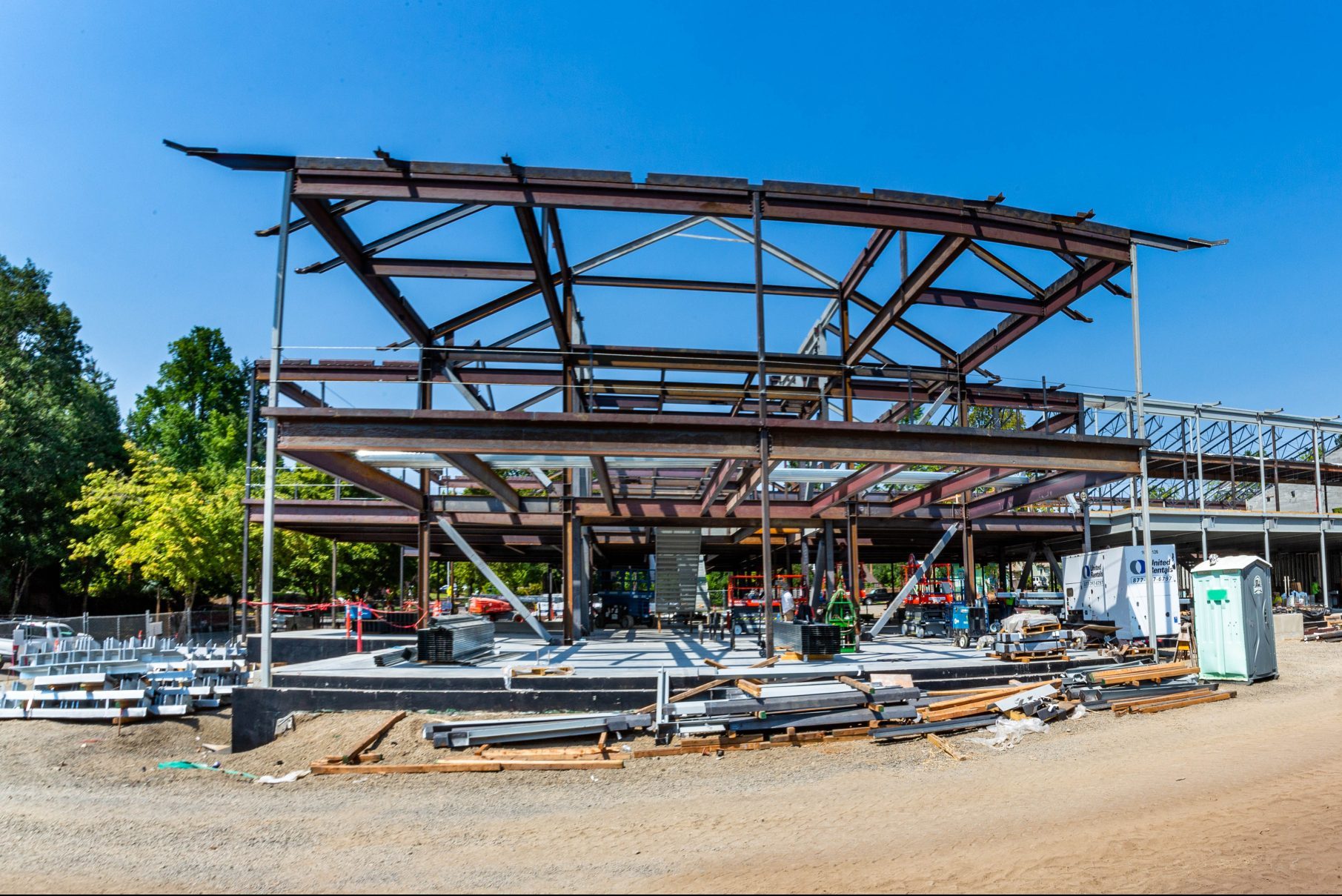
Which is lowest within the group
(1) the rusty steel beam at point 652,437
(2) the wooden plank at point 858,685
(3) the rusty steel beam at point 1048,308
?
(2) the wooden plank at point 858,685

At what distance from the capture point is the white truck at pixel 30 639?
68.2ft

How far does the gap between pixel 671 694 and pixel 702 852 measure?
5.19 meters

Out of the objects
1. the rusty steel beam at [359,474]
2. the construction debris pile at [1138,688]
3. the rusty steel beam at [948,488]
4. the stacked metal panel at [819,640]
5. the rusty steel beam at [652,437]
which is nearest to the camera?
the rusty steel beam at [652,437]

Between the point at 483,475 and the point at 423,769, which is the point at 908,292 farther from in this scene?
the point at 423,769

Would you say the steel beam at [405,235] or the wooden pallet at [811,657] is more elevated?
the steel beam at [405,235]

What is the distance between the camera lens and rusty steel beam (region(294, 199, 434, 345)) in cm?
1459

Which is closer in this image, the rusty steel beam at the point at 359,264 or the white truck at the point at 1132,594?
the rusty steel beam at the point at 359,264

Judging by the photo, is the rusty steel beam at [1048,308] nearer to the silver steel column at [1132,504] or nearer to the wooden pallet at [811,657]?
the silver steel column at [1132,504]

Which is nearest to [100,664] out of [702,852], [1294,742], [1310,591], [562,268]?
[562,268]

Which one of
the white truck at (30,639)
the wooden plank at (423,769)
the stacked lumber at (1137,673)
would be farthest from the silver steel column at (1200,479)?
the white truck at (30,639)

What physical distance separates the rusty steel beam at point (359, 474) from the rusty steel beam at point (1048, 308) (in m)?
14.2

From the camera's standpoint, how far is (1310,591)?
4066 centimetres

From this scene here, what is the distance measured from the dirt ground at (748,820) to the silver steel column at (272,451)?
143cm

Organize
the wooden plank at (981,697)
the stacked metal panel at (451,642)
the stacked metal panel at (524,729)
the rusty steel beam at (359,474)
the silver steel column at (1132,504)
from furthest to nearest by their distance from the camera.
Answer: the silver steel column at (1132,504) → the stacked metal panel at (451,642) → the rusty steel beam at (359,474) → the wooden plank at (981,697) → the stacked metal panel at (524,729)
